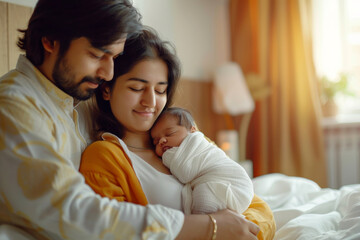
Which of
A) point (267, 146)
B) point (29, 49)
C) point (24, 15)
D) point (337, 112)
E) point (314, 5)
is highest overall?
point (314, 5)

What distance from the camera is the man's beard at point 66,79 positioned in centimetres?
113

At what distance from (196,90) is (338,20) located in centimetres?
156

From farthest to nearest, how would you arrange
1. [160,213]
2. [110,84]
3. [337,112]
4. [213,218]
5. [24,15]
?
[337,112], [24,15], [110,84], [213,218], [160,213]

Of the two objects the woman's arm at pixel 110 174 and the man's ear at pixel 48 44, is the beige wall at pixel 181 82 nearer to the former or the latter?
the man's ear at pixel 48 44

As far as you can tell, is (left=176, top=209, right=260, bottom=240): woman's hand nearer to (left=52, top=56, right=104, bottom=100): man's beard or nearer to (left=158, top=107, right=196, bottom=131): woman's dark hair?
(left=158, top=107, right=196, bottom=131): woman's dark hair

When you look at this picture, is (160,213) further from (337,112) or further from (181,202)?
(337,112)

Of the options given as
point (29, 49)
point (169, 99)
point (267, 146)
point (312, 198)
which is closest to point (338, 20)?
point (267, 146)

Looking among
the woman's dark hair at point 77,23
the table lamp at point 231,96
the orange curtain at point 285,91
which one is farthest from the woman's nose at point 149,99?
the orange curtain at point 285,91

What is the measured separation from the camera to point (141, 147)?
1.41 metres

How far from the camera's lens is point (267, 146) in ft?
12.2

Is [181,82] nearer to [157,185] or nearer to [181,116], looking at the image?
[181,116]

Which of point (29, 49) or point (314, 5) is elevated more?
point (314, 5)

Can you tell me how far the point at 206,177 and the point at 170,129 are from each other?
254 mm

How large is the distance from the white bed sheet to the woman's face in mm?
630
